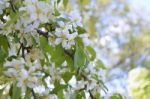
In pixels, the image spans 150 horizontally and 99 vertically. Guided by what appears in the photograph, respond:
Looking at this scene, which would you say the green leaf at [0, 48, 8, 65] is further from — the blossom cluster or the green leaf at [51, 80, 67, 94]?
the green leaf at [51, 80, 67, 94]

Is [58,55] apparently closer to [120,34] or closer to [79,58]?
[79,58]

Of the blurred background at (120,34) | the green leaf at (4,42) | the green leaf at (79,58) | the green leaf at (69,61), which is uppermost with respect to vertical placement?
the blurred background at (120,34)

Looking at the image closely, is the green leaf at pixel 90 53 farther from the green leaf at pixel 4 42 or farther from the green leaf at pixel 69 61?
the green leaf at pixel 4 42

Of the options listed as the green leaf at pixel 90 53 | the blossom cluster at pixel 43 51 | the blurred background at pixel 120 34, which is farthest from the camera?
the blurred background at pixel 120 34

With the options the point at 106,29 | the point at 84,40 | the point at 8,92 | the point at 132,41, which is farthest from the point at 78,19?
the point at 132,41

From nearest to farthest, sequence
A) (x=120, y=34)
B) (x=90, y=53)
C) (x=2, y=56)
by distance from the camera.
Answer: (x=2, y=56) → (x=90, y=53) → (x=120, y=34)

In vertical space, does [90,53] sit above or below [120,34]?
below

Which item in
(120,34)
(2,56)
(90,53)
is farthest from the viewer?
(120,34)

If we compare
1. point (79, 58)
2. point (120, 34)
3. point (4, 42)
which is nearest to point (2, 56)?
point (4, 42)

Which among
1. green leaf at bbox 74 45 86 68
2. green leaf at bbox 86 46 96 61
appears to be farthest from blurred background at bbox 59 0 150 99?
green leaf at bbox 74 45 86 68

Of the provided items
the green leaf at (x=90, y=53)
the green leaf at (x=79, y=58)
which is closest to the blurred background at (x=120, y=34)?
the green leaf at (x=90, y=53)
